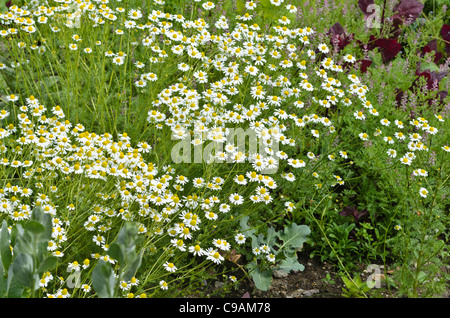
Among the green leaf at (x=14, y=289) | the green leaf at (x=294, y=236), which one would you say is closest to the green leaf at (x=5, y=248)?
the green leaf at (x=14, y=289)

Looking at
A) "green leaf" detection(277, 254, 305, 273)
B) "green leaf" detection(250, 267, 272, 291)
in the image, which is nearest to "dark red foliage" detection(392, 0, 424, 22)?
"green leaf" detection(277, 254, 305, 273)

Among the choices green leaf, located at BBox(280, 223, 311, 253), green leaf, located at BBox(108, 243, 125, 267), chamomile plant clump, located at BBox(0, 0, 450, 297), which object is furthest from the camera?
green leaf, located at BBox(280, 223, 311, 253)

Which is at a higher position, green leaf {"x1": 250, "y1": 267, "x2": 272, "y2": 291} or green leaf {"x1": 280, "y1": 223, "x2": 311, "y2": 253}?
green leaf {"x1": 280, "y1": 223, "x2": 311, "y2": 253}

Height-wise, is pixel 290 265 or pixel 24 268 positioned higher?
pixel 24 268

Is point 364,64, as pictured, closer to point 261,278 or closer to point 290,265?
point 290,265

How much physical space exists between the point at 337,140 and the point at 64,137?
172 cm

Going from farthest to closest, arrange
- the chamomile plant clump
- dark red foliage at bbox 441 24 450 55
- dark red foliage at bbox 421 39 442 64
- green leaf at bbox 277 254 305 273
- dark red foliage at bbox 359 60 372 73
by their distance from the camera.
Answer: dark red foliage at bbox 441 24 450 55, dark red foliage at bbox 421 39 442 64, dark red foliage at bbox 359 60 372 73, green leaf at bbox 277 254 305 273, the chamomile plant clump

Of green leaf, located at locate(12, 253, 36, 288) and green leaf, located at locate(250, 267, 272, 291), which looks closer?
green leaf, located at locate(12, 253, 36, 288)

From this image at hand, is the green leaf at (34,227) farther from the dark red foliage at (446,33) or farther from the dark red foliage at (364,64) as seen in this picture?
the dark red foliage at (446,33)

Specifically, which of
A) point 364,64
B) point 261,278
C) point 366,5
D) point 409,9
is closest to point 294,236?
point 261,278

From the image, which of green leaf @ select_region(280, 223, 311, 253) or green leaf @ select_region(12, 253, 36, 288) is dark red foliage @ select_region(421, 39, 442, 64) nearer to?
green leaf @ select_region(280, 223, 311, 253)

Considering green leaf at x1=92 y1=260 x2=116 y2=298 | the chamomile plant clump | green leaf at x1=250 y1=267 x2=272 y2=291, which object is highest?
green leaf at x1=92 y1=260 x2=116 y2=298

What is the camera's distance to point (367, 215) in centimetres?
317

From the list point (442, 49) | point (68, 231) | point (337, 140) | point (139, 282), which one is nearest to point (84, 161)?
point (68, 231)
